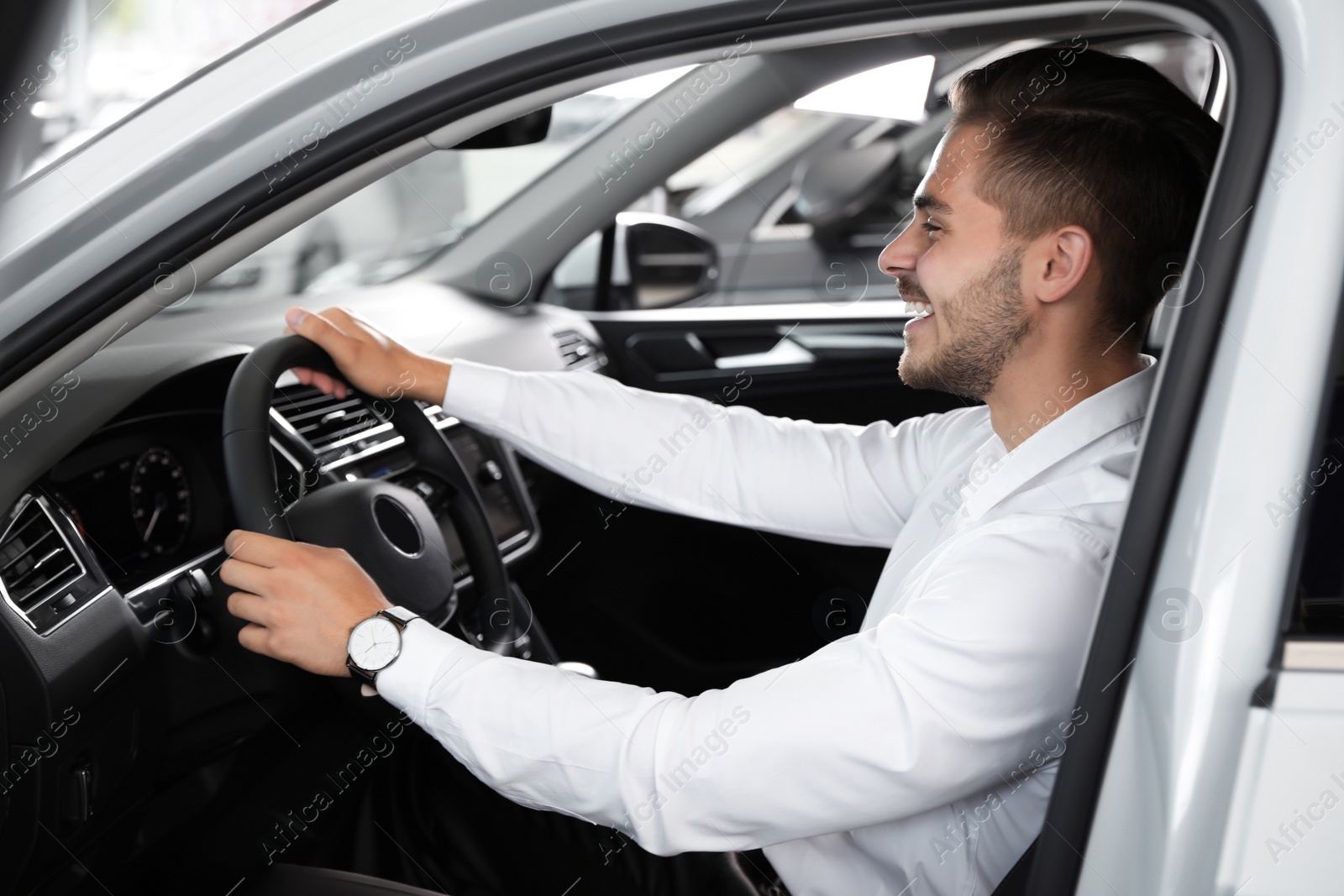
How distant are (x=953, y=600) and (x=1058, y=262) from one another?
0.38m

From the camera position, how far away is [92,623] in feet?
3.74

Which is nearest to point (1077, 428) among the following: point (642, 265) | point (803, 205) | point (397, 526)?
point (397, 526)

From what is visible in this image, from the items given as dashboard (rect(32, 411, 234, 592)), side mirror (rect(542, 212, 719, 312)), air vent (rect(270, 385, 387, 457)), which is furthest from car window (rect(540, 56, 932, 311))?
dashboard (rect(32, 411, 234, 592))

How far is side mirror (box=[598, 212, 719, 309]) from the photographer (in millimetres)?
2502

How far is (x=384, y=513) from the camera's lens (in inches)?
49.7

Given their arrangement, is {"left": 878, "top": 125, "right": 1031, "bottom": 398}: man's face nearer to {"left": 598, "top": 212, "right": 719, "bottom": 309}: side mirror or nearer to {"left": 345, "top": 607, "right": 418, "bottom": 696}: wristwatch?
{"left": 345, "top": 607, "right": 418, "bottom": 696}: wristwatch

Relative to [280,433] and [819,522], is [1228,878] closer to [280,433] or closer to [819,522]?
[819,522]

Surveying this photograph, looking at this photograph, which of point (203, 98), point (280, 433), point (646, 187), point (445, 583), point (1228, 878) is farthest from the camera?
point (646, 187)

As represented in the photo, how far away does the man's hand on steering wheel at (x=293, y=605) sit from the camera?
99cm

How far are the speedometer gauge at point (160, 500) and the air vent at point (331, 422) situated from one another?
0.18 metres

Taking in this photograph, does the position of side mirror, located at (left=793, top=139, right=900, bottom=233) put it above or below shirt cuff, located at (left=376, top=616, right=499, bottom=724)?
above

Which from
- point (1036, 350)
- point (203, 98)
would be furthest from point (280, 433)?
point (1036, 350)

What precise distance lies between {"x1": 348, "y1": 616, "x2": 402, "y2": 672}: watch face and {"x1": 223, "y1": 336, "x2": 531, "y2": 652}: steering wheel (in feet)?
0.54

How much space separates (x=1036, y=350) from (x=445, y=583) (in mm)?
711
